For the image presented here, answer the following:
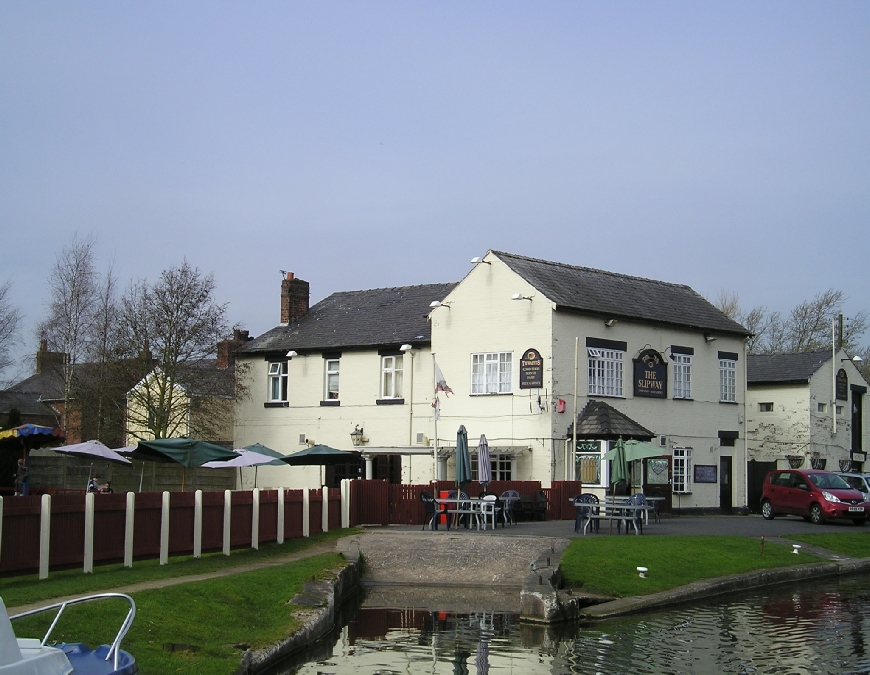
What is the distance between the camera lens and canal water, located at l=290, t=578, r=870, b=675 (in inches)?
522

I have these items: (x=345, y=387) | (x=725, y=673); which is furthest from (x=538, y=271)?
(x=725, y=673)

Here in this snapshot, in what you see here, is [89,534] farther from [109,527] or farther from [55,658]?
[55,658]

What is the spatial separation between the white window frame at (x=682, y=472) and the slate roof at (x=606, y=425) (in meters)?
3.14

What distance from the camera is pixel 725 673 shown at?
12914mm

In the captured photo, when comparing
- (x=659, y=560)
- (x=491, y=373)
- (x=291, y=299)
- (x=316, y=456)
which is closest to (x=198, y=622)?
(x=659, y=560)

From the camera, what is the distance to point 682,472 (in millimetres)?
37438

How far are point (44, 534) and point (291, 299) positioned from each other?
26947 mm

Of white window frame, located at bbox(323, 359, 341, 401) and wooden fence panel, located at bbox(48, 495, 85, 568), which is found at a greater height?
white window frame, located at bbox(323, 359, 341, 401)

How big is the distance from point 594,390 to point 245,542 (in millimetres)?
15406

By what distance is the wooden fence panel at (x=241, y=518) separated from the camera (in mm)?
22781

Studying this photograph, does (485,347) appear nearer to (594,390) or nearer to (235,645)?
(594,390)

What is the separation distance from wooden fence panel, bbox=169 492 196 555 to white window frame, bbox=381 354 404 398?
1772cm

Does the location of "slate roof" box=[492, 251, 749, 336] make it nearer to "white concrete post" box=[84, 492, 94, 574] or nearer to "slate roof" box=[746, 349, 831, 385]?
"slate roof" box=[746, 349, 831, 385]

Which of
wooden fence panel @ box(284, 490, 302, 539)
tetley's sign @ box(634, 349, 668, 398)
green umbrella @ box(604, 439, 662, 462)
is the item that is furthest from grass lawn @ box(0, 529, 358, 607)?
tetley's sign @ box(634, 349, 668, 398)
